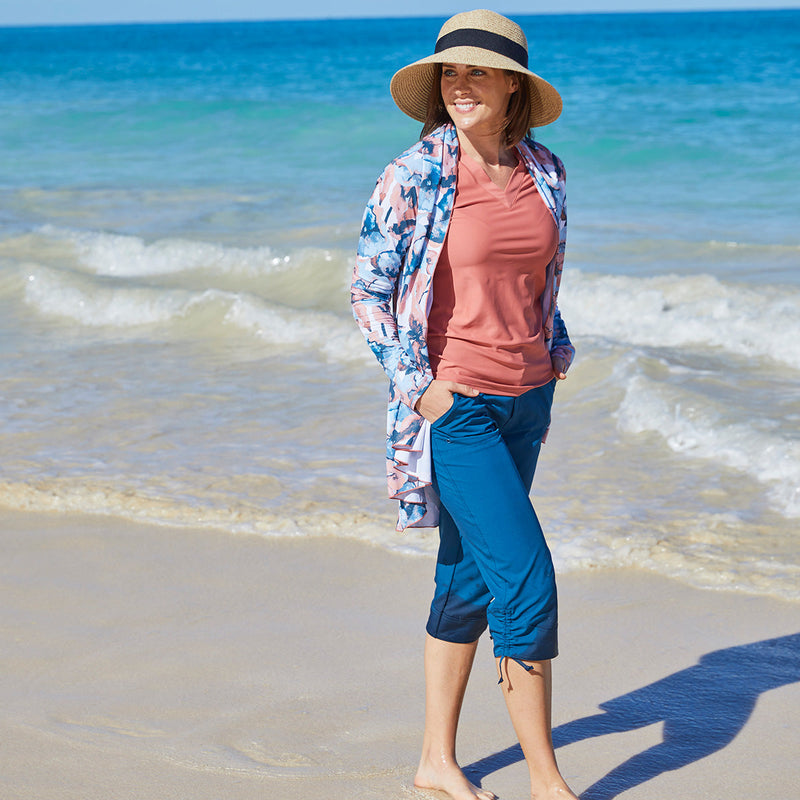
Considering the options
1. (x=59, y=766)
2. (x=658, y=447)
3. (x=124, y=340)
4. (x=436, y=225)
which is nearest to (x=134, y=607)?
(x=59, y=766)

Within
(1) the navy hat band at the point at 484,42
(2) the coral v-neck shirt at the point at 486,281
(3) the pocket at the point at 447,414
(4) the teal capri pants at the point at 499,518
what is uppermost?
(1) the navy hat band at the point at 484,42

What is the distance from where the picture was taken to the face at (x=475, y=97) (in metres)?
2.61

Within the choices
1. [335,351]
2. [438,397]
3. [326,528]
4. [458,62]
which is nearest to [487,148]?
[458,62]

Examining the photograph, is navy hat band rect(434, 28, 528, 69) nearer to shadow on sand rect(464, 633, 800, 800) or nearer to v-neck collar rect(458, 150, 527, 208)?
v-neck collar rect(458, 150, 527, 208)

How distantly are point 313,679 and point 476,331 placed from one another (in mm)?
1489

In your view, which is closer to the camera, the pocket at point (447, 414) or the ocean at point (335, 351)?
the pocket at point (447, 414)

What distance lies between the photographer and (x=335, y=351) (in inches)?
321

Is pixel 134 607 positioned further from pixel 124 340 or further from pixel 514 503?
pixel 124 340

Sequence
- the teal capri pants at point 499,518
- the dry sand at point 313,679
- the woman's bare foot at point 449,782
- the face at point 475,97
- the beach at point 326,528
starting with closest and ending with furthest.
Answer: the teal capri pants at point 499,518 → the face at point 475,97 → the woman's bare foot at point 449,782 → the dry sand at point 313,679 → the beach at point 326,528

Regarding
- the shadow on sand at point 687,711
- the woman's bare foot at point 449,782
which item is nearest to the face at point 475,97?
the woman's bare foot at point 449,782

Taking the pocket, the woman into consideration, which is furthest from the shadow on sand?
the pocket

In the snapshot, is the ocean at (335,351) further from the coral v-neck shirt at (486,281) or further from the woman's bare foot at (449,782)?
the coral v-neck shirt at (486,281)

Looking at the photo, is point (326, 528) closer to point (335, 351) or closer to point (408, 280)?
point (408, 280)

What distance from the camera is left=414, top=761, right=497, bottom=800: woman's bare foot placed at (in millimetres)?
2787
